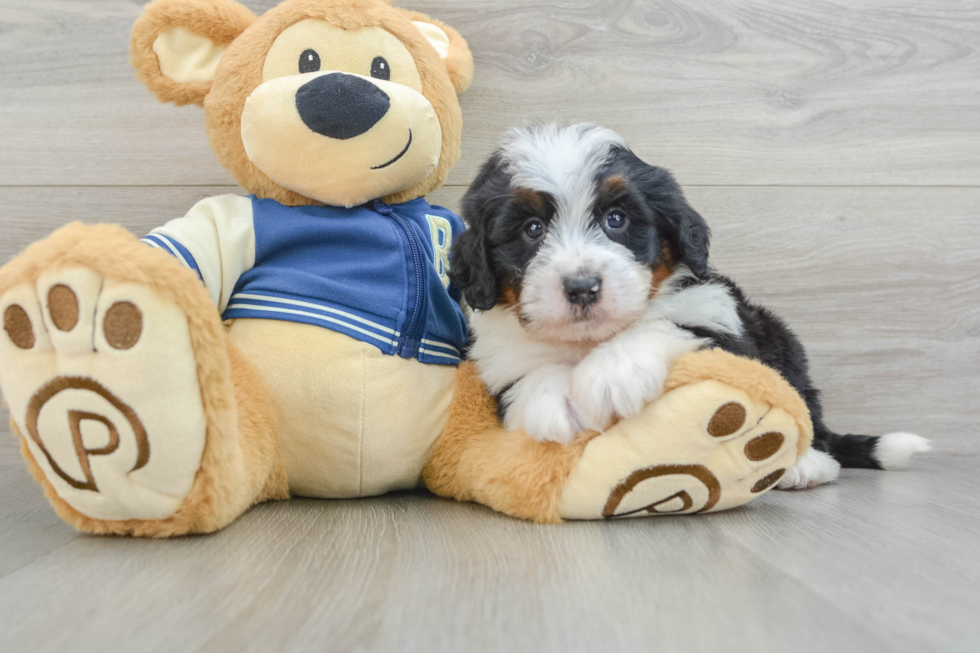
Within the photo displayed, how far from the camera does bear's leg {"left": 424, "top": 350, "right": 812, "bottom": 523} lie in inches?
48.8

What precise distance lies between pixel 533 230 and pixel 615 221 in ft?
0.53

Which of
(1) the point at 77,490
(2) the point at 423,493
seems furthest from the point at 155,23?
(2) the point at 423,493

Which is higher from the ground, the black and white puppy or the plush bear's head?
the plush bear's head

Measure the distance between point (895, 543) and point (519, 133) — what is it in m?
1.07

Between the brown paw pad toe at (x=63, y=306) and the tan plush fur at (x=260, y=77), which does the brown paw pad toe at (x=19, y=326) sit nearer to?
the brown paw pad toe at (x=63, y=306)

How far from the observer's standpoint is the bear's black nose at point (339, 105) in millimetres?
Result: 1425

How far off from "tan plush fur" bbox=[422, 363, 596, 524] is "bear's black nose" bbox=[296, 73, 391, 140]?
1.91 ft

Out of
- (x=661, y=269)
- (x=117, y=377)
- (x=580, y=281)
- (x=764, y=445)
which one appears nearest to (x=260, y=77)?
(x=117, y=377)

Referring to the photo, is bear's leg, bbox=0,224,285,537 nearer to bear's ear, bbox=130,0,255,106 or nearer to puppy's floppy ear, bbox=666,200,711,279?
bear's ear, bbox=130,0,255,106

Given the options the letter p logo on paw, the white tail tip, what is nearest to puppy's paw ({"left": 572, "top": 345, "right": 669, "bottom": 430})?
the letter p logo on paw

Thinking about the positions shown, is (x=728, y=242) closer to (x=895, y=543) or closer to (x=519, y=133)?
(x=519, y=133)

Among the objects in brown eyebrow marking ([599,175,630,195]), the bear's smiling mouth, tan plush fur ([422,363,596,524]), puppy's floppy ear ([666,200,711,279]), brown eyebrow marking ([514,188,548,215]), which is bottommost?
tan plush fur ([422,363,596,524])

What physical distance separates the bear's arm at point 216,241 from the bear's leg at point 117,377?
21cm

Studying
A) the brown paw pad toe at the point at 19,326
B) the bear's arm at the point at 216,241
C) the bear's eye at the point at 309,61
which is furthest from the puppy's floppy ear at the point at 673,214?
the brown paw pad toe at the point at 19,326
